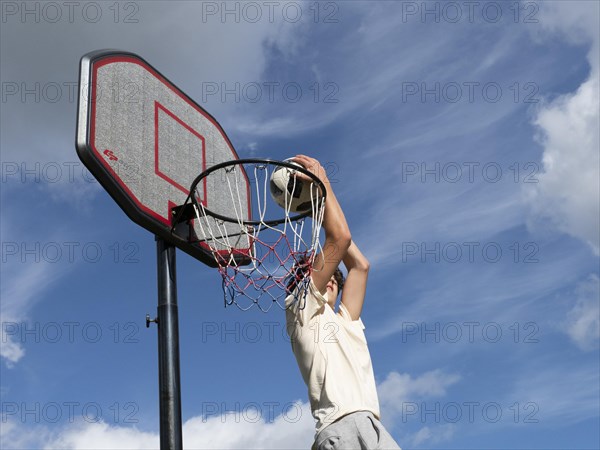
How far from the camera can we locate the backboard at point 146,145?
201 inches

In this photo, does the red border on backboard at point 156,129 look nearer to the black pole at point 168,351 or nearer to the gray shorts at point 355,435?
the black pole at point 168,351

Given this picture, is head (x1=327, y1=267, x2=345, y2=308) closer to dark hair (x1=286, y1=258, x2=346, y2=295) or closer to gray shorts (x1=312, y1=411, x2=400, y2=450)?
dark hair (x1=286, y1=258, x2=346, y2=295)

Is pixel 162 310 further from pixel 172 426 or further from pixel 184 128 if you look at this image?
pixel 184 128

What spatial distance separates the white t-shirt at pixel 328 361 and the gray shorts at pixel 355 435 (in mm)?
41

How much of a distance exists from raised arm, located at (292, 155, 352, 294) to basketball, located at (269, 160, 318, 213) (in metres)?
0.55

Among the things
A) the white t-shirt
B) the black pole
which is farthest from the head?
the black pole

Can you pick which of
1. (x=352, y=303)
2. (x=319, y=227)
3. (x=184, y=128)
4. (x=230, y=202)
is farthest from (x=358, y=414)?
(x=184, y=128)

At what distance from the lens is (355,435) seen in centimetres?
338

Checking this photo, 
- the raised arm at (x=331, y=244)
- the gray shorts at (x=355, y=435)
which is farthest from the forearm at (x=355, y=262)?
the gray shorts at (x=355, y=435)

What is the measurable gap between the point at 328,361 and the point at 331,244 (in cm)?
65

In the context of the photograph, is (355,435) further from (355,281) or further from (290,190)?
(290,190)

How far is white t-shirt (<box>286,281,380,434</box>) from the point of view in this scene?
3.51m

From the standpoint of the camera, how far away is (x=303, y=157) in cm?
476

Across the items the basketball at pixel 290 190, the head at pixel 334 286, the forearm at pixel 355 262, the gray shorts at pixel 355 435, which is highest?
the basketball at pixel 290 190
